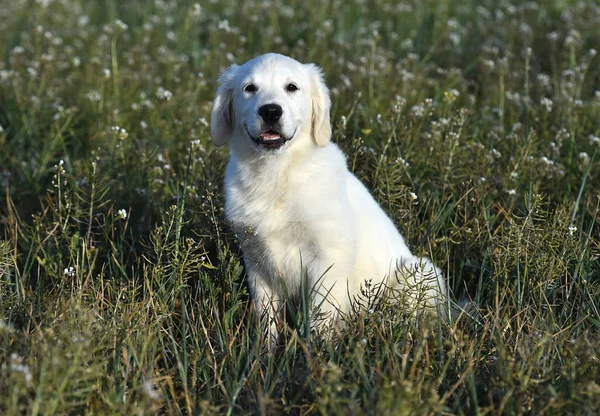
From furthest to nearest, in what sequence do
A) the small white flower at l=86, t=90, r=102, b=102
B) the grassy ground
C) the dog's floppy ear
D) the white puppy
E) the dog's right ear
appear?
the small white flower at l=86, t=90, r=102, b=102, the dog's right ear, the dog's floppy ear, the white puppy, the grassy ground

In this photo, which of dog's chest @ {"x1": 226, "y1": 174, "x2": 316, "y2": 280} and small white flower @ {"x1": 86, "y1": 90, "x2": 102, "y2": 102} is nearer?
dog's chest @ {"x1": 226, "y1": 174, "x2": 316, "y2": 280}

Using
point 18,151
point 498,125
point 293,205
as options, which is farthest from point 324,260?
point 18,151

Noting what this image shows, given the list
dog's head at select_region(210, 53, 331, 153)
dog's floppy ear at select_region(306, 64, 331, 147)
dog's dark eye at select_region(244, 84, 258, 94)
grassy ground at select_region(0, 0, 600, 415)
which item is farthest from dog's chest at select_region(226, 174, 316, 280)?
dog's dark eye at select_region(244, 84, 258, 94)

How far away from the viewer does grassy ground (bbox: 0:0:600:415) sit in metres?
2.41

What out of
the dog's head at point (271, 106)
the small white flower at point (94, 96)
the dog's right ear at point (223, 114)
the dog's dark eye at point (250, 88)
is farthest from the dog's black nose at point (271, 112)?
the small white flower at point (94, 96)

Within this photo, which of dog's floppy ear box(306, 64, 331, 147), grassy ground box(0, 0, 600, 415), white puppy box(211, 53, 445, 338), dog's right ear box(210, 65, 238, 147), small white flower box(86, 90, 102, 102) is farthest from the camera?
small white flower box(86, 90, 102, 102)

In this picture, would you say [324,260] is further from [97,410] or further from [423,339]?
[97,410]

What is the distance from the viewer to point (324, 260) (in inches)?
126

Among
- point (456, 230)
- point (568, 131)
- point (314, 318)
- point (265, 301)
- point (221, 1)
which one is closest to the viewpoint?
point (314, 318)

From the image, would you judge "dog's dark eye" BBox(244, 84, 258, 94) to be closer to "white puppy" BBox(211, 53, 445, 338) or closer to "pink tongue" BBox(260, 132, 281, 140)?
"white puppy" BBox(211, 53, 445, 338)

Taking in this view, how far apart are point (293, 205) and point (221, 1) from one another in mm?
5224

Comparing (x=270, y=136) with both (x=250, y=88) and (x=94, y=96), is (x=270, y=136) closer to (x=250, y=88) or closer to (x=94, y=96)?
(x=250, y=88)

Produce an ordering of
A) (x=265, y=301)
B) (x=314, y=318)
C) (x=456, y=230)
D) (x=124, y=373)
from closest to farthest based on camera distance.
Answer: (x=124, y=373)
(x=314, y=318)
(x=265, y=301)
(x=456, y=230)

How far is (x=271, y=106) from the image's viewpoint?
3254mm
